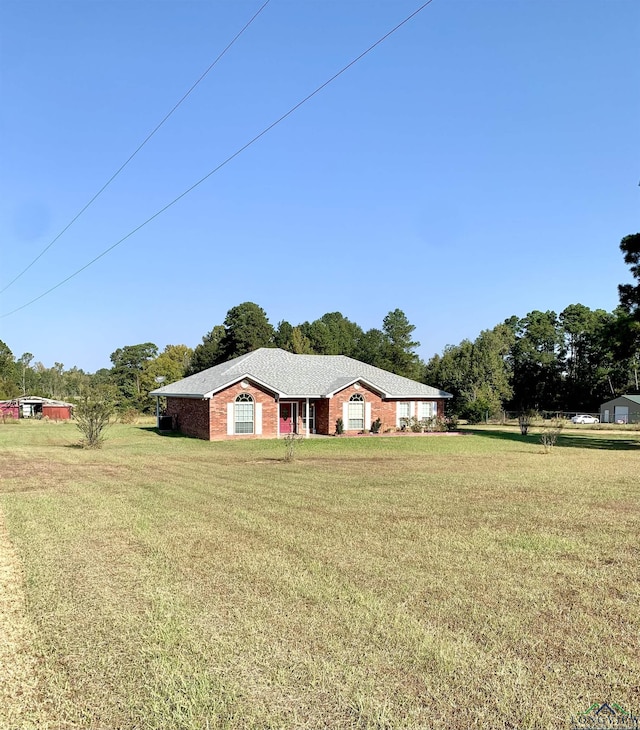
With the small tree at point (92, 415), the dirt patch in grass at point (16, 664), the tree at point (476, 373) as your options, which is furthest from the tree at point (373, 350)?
the dirt patch in grass at point (16, 664)

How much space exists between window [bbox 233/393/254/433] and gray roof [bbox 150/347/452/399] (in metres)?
1.08

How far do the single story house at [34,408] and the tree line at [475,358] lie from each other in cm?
542

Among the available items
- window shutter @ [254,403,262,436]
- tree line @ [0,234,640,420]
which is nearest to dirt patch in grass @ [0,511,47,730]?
window shutter @ [254,403,262,436]

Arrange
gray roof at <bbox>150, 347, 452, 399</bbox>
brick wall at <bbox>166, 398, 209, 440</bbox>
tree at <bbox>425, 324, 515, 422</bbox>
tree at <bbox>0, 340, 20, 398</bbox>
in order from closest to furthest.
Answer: brick wall at <bbox>166, 398, 209, 440</bbox>
gray roof at <bbox>150, 347, 452, 399</bbox>
tree at <bbox>425, 324, 515, 422</bbox>
tree at <bbox>0, 340, 20, 398</bbox>

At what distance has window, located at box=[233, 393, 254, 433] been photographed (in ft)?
98.8

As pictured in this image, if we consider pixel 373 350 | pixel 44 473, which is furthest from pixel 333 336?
pixel 44 473

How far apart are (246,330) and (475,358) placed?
24.6 meters

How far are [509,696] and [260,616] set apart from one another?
2317 mm

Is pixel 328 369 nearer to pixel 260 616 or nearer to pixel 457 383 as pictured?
pixel 457 383

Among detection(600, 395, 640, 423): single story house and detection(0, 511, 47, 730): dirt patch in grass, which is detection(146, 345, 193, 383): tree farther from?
detection(0, 511, 47, 730): dirt patch in grass

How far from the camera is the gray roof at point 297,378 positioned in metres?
31.1

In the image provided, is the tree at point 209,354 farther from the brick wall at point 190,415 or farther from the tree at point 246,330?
the brick wall at point 190,415

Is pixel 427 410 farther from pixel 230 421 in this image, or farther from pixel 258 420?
pixel 230 421

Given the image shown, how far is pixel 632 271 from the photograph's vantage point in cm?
2869
